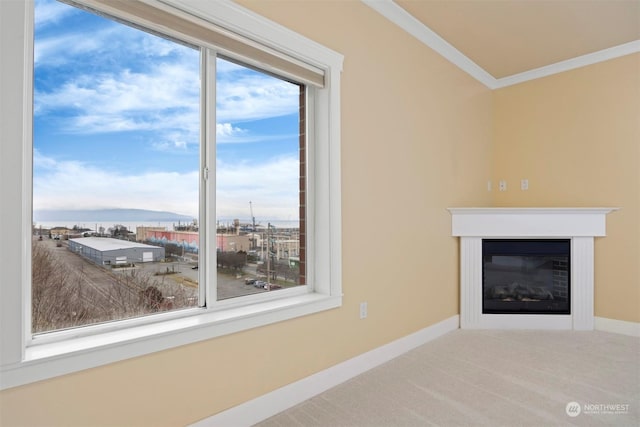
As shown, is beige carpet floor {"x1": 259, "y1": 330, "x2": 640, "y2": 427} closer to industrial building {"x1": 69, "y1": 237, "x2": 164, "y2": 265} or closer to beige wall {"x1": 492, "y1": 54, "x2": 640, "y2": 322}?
beige wall {"x1": 492, "y1": 54, "x2": 640, "y2": 322}

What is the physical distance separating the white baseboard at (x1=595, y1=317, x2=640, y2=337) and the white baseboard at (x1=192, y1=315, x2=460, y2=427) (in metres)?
1.86

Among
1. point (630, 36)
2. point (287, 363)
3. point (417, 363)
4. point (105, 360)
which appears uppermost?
point (630, 36)

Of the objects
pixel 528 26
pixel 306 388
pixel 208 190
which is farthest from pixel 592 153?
pixel 208 190

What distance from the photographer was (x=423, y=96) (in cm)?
338

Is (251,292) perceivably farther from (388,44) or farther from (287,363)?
(388,44)

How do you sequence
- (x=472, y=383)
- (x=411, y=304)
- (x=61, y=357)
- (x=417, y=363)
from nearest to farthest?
(x=61, y=357) < (x=472, y=383) < (x=417, y=363) < (x=411, y=304)

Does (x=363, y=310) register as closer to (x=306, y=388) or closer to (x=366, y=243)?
(x=366, y=243)

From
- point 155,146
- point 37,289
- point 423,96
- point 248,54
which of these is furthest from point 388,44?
point 37,289

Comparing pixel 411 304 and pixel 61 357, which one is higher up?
pixel 61 357

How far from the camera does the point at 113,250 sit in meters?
1.75

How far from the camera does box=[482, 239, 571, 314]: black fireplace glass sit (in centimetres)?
377

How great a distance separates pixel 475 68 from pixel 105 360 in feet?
13.6

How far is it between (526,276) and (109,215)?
148 inches

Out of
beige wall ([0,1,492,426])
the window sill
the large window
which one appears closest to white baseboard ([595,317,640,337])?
beige wall ([0,1,492,426])
